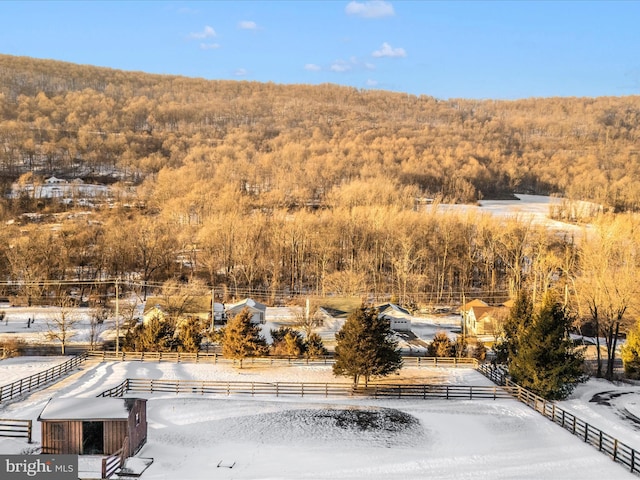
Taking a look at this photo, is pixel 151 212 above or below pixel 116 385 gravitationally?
above

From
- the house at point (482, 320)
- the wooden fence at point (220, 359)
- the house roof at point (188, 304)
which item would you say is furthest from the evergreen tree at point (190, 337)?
the house at point (482, 320)

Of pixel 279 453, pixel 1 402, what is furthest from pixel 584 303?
pixel 1 402

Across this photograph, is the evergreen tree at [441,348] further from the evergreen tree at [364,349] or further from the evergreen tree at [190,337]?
the evergreen tree at [190,337]

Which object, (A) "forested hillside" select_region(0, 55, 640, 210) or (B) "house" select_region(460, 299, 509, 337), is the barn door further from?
(A) "forested hillside" select_region(0, 55, 640, 210)

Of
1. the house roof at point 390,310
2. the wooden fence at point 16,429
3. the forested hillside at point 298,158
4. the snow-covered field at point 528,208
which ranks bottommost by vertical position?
the house roof at point 390,310

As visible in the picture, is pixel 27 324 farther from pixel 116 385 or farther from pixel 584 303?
pixel 584 303

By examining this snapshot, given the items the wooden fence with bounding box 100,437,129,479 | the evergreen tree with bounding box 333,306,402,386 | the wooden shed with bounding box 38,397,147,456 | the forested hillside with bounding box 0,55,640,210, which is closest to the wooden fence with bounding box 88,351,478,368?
the evergreen tree with bounding box 333,306,402,386
